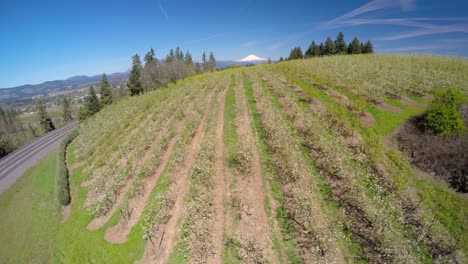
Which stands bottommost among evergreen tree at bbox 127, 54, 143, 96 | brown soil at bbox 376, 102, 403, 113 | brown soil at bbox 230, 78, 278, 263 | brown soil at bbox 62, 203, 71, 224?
brown soil at bbox 62, 203, 71, 224

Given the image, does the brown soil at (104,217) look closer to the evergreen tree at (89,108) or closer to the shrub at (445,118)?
the shrub at (445,118)

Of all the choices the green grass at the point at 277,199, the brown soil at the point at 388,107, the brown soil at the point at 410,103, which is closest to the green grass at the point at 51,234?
the green grass at the point at 277,199

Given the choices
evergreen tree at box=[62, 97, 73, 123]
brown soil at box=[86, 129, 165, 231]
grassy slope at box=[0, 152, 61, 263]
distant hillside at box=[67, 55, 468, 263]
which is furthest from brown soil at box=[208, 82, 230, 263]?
evergreen tree at box=[62, 97, 73, 123]

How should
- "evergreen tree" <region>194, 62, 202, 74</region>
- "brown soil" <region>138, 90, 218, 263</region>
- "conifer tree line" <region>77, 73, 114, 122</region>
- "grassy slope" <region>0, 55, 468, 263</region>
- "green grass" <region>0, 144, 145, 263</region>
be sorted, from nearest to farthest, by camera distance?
"grassy slope" <region>0, 55, 468, 263</region>, "brown soil" <region>138, 90, 218, 263</region>, "green grass" <region>0, 144, 145, 263</region>, "conifer tree line" <region>77, 73, 114, 122</region>, "evergreen tree" <region>194, 62, 202, 74</region>

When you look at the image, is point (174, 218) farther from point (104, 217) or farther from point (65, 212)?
point (65, 212)

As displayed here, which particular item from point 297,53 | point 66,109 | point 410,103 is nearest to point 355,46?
point 297,53

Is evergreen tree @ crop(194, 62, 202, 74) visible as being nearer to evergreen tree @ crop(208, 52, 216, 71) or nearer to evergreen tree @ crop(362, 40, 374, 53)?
evergreen tree @ crop(208, 52, 216, 71)

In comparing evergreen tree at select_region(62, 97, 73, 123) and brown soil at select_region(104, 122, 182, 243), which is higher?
evergreen tree at select_region(62, 97, 73, 123)
